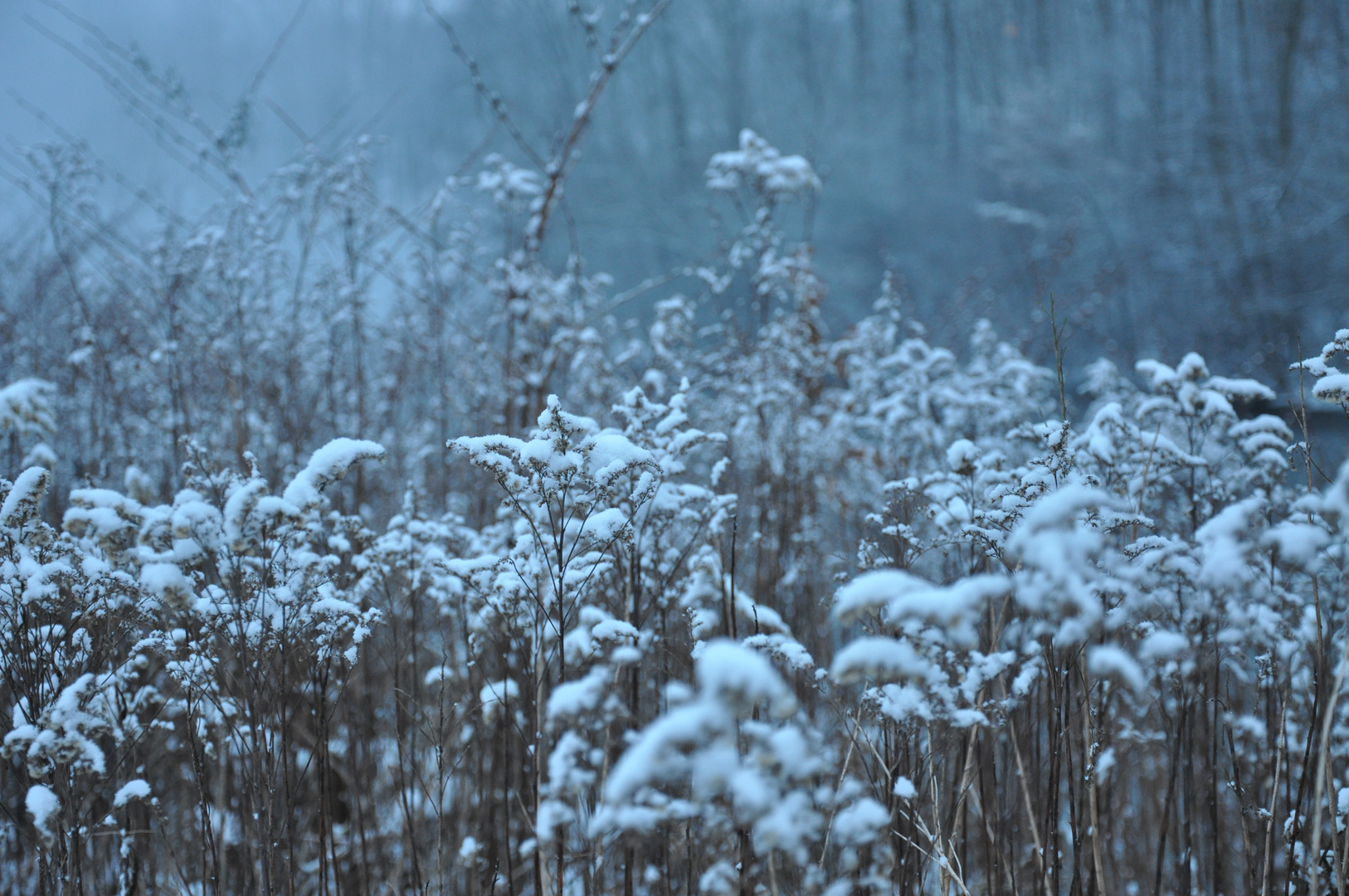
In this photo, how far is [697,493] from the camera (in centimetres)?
260

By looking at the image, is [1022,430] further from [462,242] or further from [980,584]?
[462,242]

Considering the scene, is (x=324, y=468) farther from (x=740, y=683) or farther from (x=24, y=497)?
(x=740, y=683)

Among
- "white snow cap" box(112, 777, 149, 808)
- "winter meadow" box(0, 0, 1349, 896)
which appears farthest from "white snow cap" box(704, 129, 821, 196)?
"white snow cap" box(112, 777, 149, 808)

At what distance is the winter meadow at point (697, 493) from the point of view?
164 centimetres

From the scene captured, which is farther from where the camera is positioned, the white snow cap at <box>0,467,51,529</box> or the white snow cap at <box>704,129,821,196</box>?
the white snow cap at <box>704,129,821,196</box>

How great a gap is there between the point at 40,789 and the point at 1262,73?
39.7 ft

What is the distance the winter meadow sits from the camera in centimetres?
164

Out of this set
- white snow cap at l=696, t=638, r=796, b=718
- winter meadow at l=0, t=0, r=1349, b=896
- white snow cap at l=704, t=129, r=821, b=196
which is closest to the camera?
white snow cap at l=696, t=638, r=796, b=718

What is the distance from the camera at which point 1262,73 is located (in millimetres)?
8562

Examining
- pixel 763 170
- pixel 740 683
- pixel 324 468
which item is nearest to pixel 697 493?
pixel 324 468

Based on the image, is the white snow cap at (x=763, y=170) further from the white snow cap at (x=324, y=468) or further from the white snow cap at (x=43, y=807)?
the white snow cap at (x=43, y=807)

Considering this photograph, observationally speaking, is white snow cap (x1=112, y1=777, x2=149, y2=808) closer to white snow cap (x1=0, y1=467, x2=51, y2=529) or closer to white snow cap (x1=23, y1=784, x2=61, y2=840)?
white snow cap (x1=23, y1=784, x2=61, y2=840)

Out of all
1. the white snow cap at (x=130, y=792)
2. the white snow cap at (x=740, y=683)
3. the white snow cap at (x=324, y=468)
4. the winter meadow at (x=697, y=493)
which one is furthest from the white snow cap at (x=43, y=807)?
the white snow cap at (x=740, y=683)

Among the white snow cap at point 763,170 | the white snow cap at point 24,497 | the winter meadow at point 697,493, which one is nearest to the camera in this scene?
the winter meadow at point 697,493
